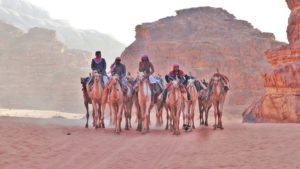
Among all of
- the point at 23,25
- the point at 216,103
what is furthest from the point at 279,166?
the point at 23,25

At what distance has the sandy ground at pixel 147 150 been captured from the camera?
10120mm

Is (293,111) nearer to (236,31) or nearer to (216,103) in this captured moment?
(216,103)

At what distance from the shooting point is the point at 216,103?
632 inches

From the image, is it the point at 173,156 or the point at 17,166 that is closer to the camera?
the point at 17,166

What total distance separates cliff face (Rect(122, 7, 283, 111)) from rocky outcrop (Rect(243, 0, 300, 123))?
23.1 metres

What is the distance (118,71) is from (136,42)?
4801 cm

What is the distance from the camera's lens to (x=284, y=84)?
2644 cm

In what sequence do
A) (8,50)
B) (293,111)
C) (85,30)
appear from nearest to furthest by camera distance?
(293,111) < (8,50) < (85,30)

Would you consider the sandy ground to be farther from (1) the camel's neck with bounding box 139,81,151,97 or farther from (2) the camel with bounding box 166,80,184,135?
(1) the camel's neck with bounding box 139,81,151,97

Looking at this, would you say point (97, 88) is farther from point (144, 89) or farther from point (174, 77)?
point (174, 77)

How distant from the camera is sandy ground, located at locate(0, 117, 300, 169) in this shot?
1012cm

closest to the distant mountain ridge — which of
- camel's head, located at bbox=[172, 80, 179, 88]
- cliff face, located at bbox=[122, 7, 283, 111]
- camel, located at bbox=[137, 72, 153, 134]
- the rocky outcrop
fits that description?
cliff face, located at bbox=[122, 7, 283, 111]

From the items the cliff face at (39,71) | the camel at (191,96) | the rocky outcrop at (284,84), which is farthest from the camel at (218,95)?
the cliff face at (39,71)

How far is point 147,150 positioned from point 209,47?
4680 cm
